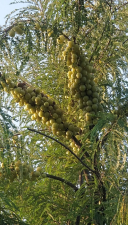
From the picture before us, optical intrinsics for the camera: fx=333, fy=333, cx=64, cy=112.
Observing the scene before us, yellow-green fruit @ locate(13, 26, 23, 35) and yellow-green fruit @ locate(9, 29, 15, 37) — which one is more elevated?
yellow-green fruit @ locate(13, 26, 23, 35)

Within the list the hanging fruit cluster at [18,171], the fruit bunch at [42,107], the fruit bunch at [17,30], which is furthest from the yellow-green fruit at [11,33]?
the hanging fruit cluster at [18,171]

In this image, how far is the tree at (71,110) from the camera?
4.26ft

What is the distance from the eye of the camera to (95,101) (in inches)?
56.2

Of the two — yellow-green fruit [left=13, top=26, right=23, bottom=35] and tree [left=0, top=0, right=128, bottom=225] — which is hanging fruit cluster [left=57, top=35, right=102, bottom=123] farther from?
yellow-green fruit [left=13, top=26, right=23, bottom=35]

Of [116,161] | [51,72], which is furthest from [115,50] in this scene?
[116,161]

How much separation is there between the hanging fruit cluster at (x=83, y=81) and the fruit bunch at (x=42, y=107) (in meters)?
0.10

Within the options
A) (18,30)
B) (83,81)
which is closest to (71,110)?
(83,81)

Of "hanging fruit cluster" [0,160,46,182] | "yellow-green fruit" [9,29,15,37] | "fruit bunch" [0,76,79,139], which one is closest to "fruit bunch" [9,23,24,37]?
"yellow-green fruit" [9,29,15,37]

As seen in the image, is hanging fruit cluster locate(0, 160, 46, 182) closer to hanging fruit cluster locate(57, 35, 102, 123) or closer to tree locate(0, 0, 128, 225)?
tree locate(0, 0, 128, 225)

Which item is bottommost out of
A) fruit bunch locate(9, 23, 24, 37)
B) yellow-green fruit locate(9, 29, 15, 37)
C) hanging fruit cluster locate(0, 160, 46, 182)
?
hanging fruit cluster locate(0, 160, 46, 182)

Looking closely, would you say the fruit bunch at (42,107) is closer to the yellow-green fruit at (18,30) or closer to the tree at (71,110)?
the tree at (71,110)

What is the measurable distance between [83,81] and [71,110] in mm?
215

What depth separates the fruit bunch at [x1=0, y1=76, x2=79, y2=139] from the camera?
1412mm

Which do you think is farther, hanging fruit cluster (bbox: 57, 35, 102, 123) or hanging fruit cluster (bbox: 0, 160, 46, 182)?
hanging fruit cluster (bbox: 57, 35, 102, 123)
